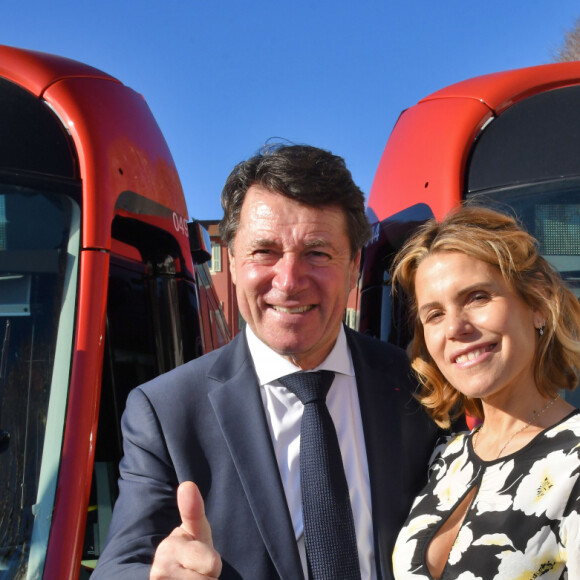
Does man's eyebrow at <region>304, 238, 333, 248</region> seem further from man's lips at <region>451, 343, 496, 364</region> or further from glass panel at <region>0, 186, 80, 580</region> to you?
glass panel at <region>0, 186, 80, 580</region>

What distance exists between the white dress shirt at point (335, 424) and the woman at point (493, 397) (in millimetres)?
122

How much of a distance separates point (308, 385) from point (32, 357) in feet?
3.75

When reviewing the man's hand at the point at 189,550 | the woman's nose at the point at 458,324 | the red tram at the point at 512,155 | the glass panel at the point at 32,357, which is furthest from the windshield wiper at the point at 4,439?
the red tram at the point at 512,155

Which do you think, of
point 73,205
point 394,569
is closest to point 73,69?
point 73,205

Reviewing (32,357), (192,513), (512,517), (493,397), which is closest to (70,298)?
(32,357)

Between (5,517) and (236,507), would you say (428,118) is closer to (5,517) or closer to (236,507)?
(236,507)

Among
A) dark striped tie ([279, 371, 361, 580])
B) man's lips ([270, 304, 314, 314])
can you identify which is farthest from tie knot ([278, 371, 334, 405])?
man's lips ([270, 304, 314, 314])

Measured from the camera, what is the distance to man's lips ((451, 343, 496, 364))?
5.69 ft

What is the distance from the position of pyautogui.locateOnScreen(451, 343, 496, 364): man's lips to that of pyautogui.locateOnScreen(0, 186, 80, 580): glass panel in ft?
4.54

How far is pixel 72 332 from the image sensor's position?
101 inches

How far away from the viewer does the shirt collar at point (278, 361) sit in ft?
6.43

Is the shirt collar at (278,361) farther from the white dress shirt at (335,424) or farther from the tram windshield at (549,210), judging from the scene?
the tram windshield at (549,210)

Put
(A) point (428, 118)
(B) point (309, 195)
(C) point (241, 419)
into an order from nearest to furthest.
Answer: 1. (C) point (241, 419)
2. (B) point (309, 195)
3. (A) point (428, 118)

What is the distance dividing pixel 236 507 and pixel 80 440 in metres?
0.85
